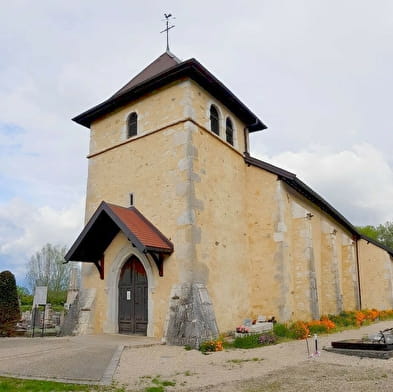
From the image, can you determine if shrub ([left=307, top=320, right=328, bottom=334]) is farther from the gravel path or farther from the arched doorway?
the arched doorway

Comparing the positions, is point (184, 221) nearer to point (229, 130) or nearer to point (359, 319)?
point (229, 130)

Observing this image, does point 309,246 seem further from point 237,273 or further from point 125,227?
point 125,227

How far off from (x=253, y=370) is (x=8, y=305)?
31.8ft

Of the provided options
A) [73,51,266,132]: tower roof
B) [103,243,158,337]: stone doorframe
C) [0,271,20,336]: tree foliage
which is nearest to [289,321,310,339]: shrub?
[103,243,158,337]: stone doorframe

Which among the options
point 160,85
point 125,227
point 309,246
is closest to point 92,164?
point 160,85

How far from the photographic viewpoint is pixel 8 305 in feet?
44.3

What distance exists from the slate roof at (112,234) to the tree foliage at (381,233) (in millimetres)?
39257

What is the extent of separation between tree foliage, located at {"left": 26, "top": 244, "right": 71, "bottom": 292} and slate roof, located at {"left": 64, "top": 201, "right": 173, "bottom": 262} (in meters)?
25.7


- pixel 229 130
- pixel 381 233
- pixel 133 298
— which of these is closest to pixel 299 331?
pixel 133 298

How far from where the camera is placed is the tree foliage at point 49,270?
3725 centimetres

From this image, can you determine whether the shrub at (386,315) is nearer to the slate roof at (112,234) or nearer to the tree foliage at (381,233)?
the slate roof at (112,234)

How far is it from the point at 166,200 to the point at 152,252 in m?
1.89

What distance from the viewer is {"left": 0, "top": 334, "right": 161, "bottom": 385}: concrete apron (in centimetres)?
684

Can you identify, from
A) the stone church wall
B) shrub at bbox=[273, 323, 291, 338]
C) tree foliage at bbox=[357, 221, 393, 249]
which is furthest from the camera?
tree foliage at bbox=[357, 221, 393, 249]
